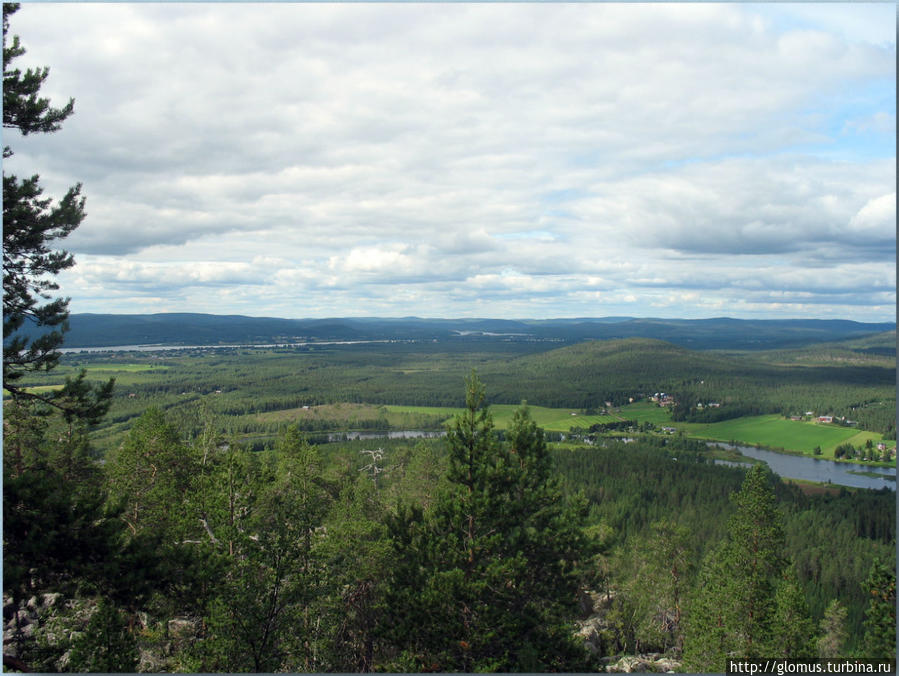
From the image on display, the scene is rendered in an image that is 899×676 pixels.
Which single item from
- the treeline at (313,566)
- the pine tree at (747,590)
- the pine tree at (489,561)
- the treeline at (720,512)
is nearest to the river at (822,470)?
the treeline at (720,512)

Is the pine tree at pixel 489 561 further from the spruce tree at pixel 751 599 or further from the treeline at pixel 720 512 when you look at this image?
the treeline at pixel 720 512

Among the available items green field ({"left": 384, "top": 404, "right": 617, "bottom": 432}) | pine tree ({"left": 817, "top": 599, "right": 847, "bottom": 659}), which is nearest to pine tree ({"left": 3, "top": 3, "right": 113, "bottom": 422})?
pine tree ({"left": 817, "top": 599, "right": 847, "bottom": 659})

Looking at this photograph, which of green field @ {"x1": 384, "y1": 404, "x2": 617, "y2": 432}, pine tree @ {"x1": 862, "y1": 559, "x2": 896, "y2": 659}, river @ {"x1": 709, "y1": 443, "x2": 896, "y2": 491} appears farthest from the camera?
green field @ {"x1": 384, "y1": 404, "x2": 617, "y2": 432}

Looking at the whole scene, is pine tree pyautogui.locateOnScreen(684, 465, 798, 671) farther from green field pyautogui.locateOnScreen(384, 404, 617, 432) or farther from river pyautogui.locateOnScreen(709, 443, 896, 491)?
river pyautogui.locateOnScreen(709, 443, 896, 491)

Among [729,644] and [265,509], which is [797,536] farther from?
[265,509]

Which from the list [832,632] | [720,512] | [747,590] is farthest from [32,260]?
[720,512]
